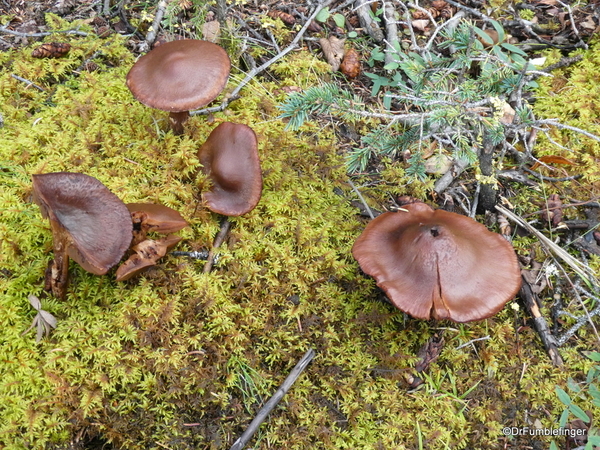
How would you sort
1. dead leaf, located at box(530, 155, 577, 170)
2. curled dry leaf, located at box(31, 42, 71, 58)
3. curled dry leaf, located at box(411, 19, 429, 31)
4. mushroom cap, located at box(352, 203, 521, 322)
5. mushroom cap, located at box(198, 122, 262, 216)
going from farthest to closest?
1. curled dry leaf, located at box(411, 19, 429, 31)
2. curled dry leaf, located at box(31, 42, 71, 58)
3. dead leaf, located at box(530, 155, 577, 170)
4. mushroom cap, located at box(198, 122, 262, 216)
5. mushroom cap, located at box(352, 203, 521, 322)

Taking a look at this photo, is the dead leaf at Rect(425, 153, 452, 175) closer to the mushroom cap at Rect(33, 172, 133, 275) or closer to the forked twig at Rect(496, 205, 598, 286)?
the forked twig at Rect(496, 205, 598, 286)

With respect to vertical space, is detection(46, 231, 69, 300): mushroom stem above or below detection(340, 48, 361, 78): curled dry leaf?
below

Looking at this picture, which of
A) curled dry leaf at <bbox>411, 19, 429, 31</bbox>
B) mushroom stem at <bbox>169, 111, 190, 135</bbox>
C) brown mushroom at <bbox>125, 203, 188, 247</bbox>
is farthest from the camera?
curled dry leaf at <bbox>411, 19, 429, 31</bbox>

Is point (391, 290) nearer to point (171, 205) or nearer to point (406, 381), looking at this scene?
point (406, 381)

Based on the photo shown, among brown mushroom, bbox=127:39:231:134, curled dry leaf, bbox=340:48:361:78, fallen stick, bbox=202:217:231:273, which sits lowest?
fallen stick, bbox=202:217:231:273

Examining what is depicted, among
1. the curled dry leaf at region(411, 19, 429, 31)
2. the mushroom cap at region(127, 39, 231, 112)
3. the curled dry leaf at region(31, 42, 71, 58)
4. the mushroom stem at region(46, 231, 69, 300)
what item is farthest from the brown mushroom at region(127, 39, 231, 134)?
the curled dry leaf at region(411, 19, 429, 31)

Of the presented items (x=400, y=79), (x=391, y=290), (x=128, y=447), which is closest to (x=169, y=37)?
(x=400, y=79)

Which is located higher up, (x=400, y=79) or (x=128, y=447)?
(x=400, y=79)

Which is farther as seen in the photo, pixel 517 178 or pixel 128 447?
pixel 517 178
